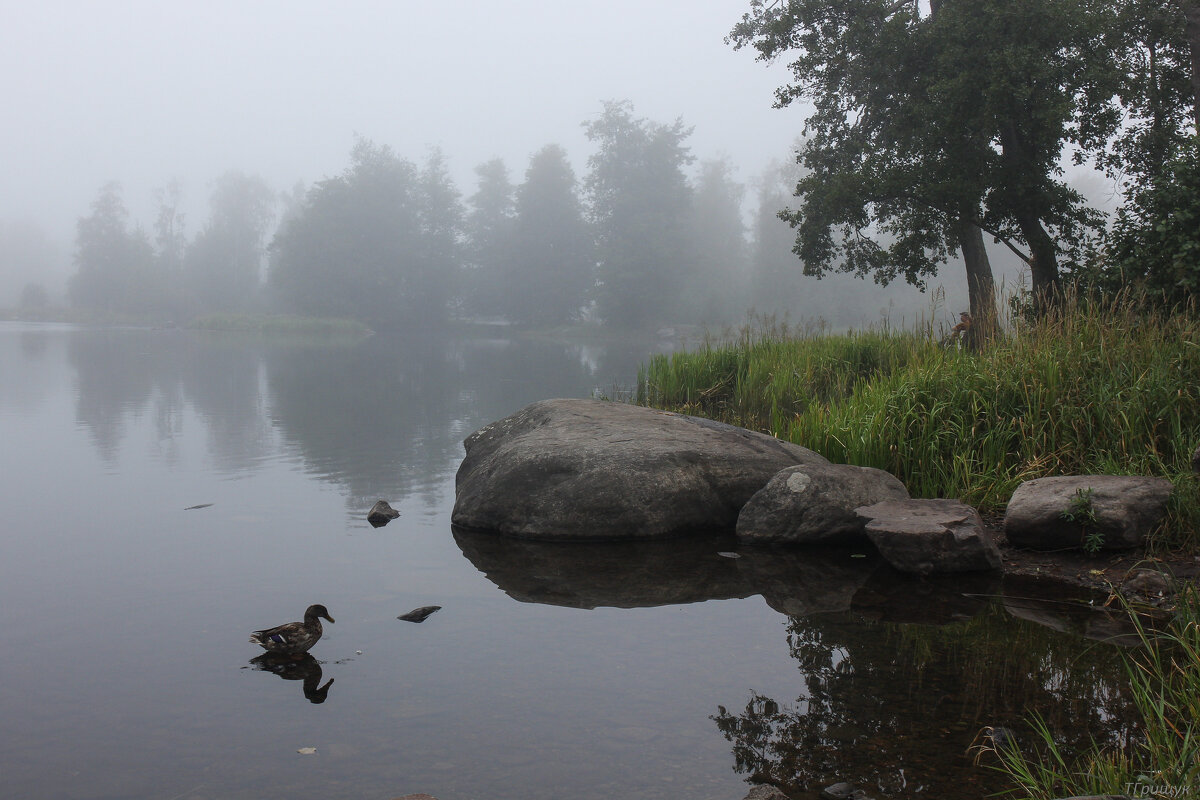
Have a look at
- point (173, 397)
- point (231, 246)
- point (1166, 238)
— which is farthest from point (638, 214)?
point (1166, 238)

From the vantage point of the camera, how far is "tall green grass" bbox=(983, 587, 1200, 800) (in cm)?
257

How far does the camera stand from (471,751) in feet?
11.4

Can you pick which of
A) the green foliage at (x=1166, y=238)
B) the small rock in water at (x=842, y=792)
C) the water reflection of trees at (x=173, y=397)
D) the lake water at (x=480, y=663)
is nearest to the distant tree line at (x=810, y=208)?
the green foliage at (x=1166, y=238)

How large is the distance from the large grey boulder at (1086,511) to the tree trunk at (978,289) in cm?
263

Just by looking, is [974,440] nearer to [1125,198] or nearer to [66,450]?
[1125,198]

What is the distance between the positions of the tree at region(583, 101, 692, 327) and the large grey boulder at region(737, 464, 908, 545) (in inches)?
2019

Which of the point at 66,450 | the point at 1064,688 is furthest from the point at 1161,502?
the point at 66,450

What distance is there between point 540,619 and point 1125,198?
1053cm

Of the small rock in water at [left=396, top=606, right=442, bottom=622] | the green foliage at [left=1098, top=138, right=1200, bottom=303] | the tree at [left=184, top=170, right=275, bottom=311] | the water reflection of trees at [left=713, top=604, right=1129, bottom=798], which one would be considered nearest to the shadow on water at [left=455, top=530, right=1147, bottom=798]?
the water reflection of trees at [left=713, top=604, right=1129, bottom=798]

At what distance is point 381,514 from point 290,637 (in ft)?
11.0

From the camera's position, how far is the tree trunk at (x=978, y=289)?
8.72m

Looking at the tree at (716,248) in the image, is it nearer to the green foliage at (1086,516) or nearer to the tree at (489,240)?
the tree at (489,240)

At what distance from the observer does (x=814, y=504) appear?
6625 millimetres

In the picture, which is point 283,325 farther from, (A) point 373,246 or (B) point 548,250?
(B) point 548,250
